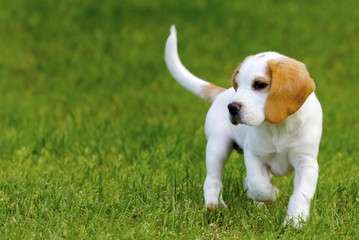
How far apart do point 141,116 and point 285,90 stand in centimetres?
420

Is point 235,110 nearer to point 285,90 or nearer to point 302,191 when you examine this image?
point 285,90

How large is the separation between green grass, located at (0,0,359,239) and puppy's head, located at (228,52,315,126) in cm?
75

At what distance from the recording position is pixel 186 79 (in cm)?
488

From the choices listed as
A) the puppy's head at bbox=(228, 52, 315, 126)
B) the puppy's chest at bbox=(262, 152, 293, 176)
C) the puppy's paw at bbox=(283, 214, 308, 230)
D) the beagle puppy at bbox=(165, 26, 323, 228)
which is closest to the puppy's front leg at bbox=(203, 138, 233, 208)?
the beagle puppy at bbox=(165, 26, 323, 228)

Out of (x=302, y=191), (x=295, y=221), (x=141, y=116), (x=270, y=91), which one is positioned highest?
(x=270, y=91)

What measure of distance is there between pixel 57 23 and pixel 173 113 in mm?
3986

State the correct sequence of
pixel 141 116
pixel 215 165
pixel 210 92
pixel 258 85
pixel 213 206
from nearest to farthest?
pixel 258 85, pixel 213 206, pixel 215 165, pixel 210 92, pixel 141 116

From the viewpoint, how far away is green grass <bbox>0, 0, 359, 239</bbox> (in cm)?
399

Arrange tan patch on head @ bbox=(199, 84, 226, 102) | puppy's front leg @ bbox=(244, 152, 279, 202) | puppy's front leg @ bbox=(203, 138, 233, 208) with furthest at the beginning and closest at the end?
tan patch on head @ bbox=(199, 84, 226, 102) → puppy's front leg @ bbox=(203, 138, 233, 208) → puppy's front leg @ bbox=(244, 152, 279, 202)

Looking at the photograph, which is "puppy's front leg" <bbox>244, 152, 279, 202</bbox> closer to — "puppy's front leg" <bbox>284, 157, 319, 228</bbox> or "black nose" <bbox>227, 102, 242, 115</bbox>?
"puppy's front leg" <bbox>284, 157, 319, 228</bbox>

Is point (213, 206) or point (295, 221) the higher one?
point (295, 221)

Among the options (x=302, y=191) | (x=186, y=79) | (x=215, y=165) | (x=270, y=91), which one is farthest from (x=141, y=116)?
(x=270, y=91)

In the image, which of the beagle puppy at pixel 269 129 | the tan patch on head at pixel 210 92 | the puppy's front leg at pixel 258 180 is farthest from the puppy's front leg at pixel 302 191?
the tan patch on head at pixel 210 92

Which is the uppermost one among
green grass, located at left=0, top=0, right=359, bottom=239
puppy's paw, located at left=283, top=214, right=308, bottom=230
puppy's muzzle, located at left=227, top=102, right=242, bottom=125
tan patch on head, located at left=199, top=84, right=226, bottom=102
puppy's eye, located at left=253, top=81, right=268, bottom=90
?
puppy's eye, located at left=253, top=81, right=268, bottom=90
